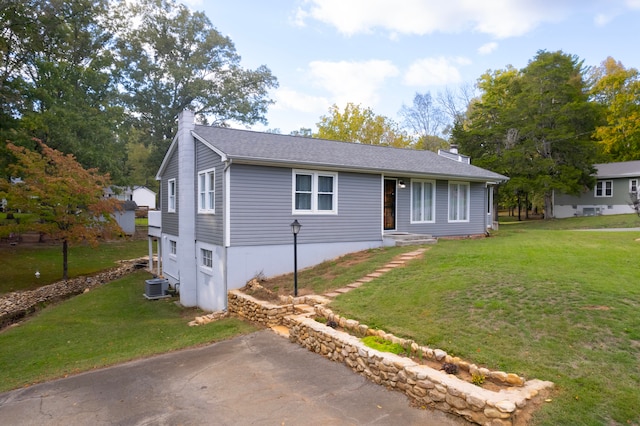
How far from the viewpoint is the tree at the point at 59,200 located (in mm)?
14977

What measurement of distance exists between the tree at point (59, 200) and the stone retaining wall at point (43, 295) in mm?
739

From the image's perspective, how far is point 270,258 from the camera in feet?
38.9

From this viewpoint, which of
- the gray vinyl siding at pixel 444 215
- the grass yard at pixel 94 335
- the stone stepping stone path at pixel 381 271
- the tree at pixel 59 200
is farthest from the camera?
the tree at pixel 59 200

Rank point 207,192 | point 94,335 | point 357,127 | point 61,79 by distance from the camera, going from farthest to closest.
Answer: point 357,127 < point 61,79 < point 207,192 < point 94,335

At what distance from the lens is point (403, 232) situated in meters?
14.7

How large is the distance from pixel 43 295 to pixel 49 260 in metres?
6.50

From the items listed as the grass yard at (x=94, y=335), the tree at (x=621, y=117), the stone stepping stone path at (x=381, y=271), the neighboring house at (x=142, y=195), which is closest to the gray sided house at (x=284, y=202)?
the grass yard at (x=94, y=335)

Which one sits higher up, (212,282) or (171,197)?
(171,197)

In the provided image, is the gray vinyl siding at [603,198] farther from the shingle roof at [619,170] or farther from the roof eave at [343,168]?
the roof eave at [343,168]

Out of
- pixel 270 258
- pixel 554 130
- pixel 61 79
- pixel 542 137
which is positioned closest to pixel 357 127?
pixel 542 137

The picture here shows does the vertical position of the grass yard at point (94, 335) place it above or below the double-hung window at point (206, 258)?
below

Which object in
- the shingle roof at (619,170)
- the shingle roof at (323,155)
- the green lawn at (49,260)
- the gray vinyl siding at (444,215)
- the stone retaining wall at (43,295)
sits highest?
the shingle roof at (619,170)

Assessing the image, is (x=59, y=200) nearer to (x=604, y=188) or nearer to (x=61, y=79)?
(x=61, y=79)

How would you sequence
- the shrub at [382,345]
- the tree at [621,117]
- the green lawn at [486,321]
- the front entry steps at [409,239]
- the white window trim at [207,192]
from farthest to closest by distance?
the tree at [621,117]
the front entry steps at [409,239]
the white window trim at [207,192]
the shrub at [382,345]
the green lawn at [486,321]
